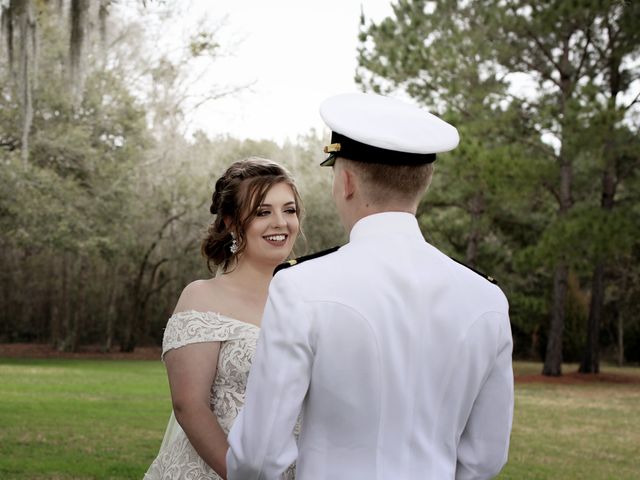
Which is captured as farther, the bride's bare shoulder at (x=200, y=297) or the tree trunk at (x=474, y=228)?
the tree trunk at (x=474, y=228)

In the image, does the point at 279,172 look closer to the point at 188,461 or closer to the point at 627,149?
the point at 188,461

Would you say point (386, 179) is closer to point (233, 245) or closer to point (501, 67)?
A: point (233, 245)

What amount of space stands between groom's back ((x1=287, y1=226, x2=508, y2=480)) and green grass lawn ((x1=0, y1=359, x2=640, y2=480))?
674 centimetres

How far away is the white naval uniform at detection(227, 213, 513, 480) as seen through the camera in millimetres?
1919

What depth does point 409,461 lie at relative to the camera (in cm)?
199

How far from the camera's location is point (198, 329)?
294 centimetres

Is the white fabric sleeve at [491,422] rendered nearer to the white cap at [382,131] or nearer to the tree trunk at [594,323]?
the white cap at [382,131]

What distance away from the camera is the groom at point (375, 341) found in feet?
6.31

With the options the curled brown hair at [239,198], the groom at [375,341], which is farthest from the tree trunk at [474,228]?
the groom at [375,341]

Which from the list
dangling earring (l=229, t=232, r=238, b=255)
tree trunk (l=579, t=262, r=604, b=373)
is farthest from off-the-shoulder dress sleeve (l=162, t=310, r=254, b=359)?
tree trunk (l=579, t=262, r=604, b=373)

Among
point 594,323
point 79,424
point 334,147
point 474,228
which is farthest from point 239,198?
point 474,228

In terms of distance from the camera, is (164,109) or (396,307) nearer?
(396,307)

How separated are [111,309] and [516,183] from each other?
1610 centimetres

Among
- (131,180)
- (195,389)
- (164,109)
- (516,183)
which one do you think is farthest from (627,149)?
(195,389)
